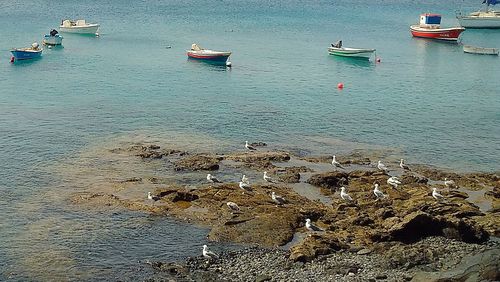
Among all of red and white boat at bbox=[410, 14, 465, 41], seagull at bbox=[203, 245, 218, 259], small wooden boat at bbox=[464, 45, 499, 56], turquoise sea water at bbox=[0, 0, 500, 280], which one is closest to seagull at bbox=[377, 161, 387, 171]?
turquoise sea water at bbox=[0, 0, 500, 280]

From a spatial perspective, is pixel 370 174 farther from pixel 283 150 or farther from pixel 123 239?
pixel 123 239

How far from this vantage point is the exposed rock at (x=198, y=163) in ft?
137

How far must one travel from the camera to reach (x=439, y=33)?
10594 cm

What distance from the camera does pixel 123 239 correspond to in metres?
31.7

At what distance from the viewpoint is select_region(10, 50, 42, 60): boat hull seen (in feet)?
254

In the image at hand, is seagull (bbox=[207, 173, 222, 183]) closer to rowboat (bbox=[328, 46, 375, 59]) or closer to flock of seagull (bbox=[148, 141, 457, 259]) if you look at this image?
flock of seagull (bbox=[148, 141, 457, 259])

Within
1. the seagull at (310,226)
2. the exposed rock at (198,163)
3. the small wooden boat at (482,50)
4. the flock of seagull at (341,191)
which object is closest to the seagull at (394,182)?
the flock of seagull at (341,191)

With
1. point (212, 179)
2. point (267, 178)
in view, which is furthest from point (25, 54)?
point (267, 178)

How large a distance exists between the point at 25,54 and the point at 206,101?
2948 cm

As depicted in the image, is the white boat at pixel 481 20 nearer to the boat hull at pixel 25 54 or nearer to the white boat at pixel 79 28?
the white boat at pixel 79 28

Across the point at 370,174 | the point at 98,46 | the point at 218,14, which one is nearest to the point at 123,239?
the point at 370,174

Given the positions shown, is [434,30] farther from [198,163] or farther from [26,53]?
[198,163]

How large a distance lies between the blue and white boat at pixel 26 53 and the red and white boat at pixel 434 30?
6289 cm

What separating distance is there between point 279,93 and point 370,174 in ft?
89.3
